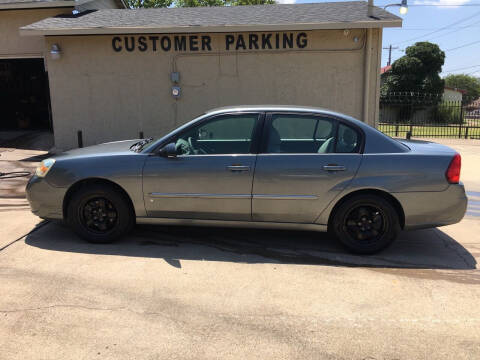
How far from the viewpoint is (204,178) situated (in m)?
4.57

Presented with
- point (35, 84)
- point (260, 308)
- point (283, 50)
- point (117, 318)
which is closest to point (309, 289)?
point (260, 308)

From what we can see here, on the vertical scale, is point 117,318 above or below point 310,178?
below

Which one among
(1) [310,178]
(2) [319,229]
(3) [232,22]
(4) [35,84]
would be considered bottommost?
(2) [319,229]

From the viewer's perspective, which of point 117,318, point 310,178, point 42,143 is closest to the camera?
point 117,318

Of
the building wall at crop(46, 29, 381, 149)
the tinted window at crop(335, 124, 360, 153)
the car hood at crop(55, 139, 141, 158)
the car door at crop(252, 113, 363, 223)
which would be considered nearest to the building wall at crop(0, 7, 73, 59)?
the building wall at crop(46, 29, 381, 149)

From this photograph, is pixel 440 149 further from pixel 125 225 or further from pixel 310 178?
pixel 125 225

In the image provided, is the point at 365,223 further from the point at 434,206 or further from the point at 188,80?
the point at 188,80

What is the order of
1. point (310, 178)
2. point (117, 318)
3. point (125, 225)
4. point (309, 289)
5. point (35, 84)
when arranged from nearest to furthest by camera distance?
point (117, 318), point (309, 289), point (310, 178), point (125, 225), point (35, 84)

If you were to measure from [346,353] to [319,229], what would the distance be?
6.11 ft

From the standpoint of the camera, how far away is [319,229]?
181 inches

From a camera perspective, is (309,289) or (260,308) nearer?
(260,308)

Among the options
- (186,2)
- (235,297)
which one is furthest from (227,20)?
(186,2)

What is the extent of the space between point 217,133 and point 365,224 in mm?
2035

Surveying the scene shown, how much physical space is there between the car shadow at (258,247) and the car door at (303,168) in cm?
43
